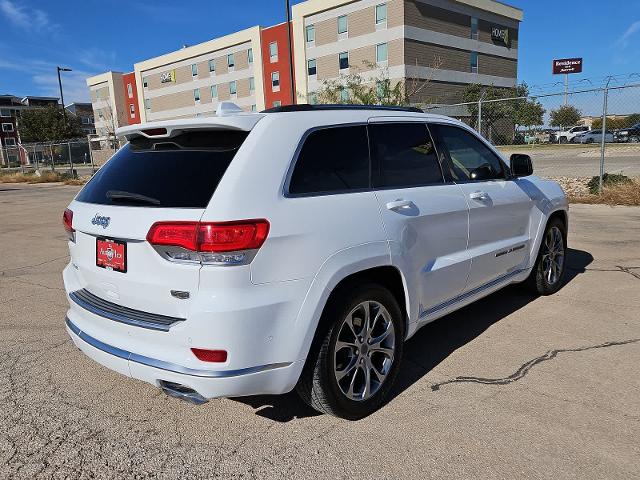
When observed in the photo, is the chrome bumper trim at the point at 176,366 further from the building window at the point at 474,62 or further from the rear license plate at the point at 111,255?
the building window at the point at 474,62

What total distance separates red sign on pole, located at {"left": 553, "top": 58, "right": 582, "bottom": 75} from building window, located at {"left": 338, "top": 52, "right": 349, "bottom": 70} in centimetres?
4050

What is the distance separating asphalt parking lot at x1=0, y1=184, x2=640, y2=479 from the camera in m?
2.56

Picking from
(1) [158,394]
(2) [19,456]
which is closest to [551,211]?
(1) [158,394]

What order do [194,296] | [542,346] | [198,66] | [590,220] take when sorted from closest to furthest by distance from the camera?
1. [194,296]
2. [542,346]
3. [590,220]
4. [198,66]

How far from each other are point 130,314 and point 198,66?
63.0 meters

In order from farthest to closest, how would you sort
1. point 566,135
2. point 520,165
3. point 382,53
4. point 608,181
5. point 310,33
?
point 566,135 < point 310,33 < point 382,53 < point 608,181 < point 520,165

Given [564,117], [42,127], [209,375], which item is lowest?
[209,375]

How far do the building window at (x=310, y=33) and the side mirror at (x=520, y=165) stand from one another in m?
46.2

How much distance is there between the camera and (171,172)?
107 inches

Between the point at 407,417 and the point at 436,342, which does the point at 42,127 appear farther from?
the point at 407,417

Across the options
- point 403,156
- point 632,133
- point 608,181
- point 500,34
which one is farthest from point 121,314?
point 500,34

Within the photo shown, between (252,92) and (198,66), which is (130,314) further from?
(198,66)

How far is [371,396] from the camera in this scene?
3051 millimetres

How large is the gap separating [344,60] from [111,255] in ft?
150
